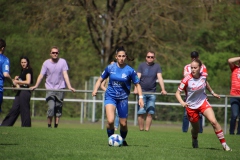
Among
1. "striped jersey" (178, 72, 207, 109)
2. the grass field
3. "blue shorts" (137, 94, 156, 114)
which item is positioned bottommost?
the grass field

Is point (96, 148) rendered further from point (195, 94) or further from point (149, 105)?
Answer: point (149, 105)

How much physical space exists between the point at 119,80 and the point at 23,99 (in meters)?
6.54

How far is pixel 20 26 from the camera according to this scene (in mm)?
34625

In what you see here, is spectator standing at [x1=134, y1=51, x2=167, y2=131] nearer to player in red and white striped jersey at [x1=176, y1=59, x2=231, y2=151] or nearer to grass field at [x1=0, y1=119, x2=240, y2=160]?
grass field at [x1=0, y1=119, x2=240, y2=160]

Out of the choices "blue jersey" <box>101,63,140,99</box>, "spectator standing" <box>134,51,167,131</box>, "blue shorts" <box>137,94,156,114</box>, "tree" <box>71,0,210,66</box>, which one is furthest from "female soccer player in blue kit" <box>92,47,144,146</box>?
"tree" <box>71,0,210,66</box>

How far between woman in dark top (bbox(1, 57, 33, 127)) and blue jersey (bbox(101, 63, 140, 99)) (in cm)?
599

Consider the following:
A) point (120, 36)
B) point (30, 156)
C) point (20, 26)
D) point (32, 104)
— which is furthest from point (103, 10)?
point (30, 156)

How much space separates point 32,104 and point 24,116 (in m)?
12.0

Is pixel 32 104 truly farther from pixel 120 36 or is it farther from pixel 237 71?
pixel 237 71

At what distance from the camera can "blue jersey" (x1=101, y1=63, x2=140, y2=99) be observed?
42.7 ft

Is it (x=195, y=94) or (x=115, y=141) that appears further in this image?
(x=195, y=94)

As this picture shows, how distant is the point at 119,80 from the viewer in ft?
42.6

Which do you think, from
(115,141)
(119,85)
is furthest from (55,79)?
(115,141)

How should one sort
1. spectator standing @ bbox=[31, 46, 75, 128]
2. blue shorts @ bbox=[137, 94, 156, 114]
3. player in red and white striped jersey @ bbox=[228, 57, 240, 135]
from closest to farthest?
spectator standing @ bbox=[31, 46, 75, 128] < blue shorts @ bbox=[137, 94, 156, 114] < player in red and white striped jersey @ bbox=[228, 57, 240, 135]
